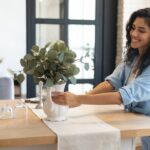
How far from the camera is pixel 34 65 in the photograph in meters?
1.54

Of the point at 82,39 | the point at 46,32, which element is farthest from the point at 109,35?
the point at 46,32

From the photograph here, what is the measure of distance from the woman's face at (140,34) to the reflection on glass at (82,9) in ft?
7.27

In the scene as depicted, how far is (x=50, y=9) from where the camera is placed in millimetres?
3957

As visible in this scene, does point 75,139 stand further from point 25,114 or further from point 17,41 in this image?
point 17,41

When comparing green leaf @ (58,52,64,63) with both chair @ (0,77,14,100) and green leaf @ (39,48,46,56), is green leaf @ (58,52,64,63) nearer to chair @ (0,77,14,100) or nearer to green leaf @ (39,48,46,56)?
green leaf @ (39,48,46,56)

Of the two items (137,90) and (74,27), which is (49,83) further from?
(74,27)

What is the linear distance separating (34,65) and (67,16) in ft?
8.28

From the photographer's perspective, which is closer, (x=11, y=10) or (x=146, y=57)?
(x=146, y=57)

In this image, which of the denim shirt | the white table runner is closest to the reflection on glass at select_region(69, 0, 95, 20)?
the denim shirt

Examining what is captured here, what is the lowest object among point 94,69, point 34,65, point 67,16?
point 94,69

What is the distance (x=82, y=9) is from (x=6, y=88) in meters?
1.61

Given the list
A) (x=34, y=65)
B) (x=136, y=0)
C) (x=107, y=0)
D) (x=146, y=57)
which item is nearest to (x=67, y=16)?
(x=107, y=0)

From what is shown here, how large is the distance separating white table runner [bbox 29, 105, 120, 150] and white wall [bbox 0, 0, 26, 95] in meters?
→ 2.46

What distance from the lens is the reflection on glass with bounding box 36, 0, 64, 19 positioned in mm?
3924
